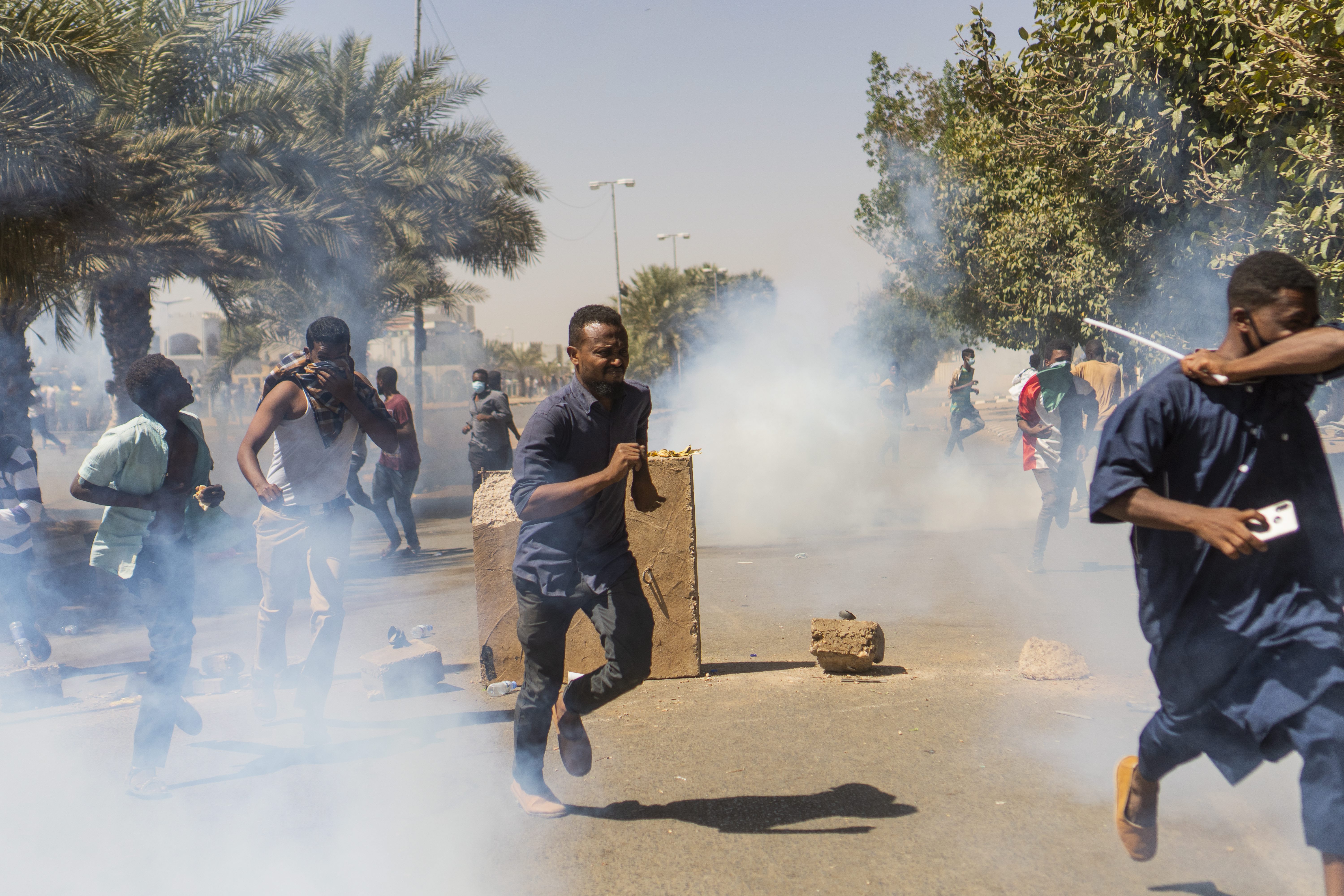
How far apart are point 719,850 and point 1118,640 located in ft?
10.8

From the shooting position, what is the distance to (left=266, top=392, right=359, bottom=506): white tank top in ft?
13.8

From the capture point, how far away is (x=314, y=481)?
167 inches

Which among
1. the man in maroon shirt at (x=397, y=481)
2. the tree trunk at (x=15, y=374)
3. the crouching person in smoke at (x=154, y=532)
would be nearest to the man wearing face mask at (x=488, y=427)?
the man in maroon shirt at (x=397, y=481)

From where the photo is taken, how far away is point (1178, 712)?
258 cm

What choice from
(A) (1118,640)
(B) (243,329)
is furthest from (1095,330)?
(B) (243,329)

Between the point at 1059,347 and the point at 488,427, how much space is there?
5473 mm

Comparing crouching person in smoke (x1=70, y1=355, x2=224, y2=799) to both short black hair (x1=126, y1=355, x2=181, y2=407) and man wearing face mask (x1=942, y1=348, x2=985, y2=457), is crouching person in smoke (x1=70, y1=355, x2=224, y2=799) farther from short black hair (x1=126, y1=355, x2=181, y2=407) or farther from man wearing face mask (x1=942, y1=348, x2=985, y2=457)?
man wearing face mask (x1=942, y1=348, x2=985, y2=457)

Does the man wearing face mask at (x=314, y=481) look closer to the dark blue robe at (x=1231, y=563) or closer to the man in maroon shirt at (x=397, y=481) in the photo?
the dark blue robe at (x=1231, y=563)

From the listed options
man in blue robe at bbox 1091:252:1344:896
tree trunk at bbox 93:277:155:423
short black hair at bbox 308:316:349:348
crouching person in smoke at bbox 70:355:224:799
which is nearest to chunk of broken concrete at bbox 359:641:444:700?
crouching person in smoke at bbox 70:355:224:799

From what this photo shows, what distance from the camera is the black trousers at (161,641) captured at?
3.84 metres

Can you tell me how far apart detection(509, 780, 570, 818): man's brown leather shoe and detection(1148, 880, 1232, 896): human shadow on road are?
176 cm

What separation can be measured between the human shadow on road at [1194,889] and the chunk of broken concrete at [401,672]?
3.46 metres

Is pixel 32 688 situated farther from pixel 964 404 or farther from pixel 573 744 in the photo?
pixel 964 404

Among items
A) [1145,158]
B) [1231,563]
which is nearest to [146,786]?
[1231,563]
